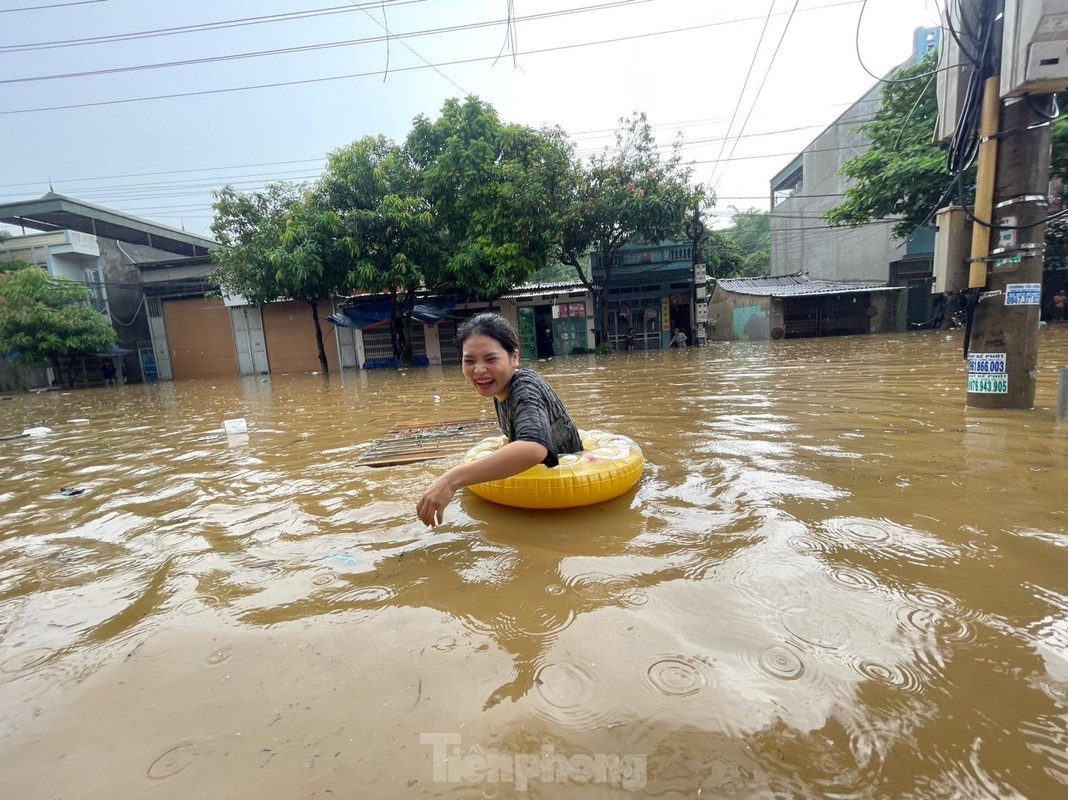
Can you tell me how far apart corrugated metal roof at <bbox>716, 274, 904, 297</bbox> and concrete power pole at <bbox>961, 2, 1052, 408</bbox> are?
20024mm

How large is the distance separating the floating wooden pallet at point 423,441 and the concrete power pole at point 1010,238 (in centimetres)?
484

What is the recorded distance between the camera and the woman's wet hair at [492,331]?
2666mm

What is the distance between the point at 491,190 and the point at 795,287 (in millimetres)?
16237

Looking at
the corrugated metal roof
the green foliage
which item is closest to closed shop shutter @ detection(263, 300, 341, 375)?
the corrugated metal roof

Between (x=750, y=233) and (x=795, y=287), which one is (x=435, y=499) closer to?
(x=795, y=287)

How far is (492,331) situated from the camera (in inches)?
105

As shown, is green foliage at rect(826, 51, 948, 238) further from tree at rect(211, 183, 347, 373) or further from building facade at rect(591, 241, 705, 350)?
tree at rect(211, 183, 347, 373)

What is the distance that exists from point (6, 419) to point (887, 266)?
30636 millimetres

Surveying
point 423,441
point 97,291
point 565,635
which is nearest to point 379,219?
point 423,441

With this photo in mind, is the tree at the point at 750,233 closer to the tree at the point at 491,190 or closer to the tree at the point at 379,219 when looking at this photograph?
the tree at the point at 491,190

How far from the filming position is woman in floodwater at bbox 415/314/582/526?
220cm

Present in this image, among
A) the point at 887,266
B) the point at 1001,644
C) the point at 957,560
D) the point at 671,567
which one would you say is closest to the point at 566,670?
the point at 671,567

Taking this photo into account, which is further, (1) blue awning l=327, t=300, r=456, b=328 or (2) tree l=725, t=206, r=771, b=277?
(2) tree l=725, t=206, r=771, b=277

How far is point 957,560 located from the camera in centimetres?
220
